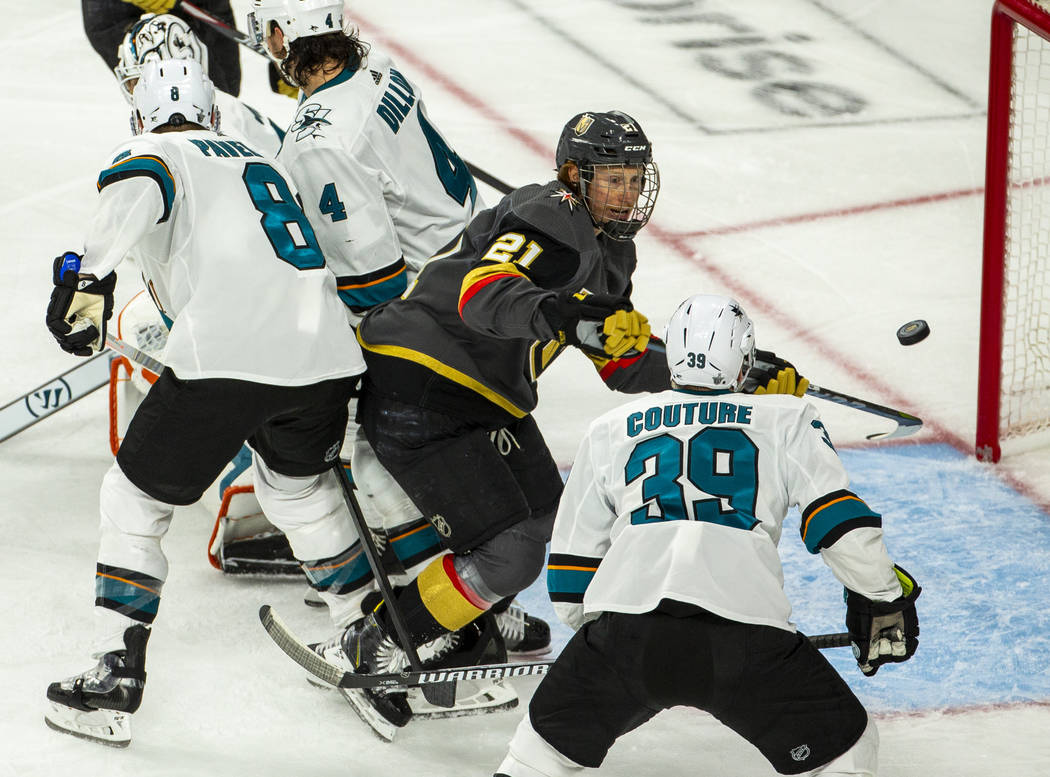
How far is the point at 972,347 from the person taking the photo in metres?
4.73

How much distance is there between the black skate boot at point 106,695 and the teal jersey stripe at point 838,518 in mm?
1302

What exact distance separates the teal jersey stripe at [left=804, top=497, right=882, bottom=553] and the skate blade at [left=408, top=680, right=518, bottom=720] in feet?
3.17

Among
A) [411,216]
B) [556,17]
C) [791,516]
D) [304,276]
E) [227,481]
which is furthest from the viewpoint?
[556,17]

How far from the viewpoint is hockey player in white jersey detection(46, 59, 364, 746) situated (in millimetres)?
2844

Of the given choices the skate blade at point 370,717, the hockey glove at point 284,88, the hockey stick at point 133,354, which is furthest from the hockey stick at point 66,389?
the skate blade at point 370,717

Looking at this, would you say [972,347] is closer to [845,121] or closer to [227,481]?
[845,121]

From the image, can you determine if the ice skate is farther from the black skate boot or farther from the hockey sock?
the black skate boot

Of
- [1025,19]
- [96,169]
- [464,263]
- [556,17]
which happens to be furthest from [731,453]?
[556,17]

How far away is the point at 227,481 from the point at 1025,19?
2174 millimetres

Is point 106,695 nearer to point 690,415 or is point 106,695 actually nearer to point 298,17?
point 690,415

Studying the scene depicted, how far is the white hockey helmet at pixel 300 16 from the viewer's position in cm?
327

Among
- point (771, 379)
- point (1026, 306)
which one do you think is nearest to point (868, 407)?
point (771, 379)

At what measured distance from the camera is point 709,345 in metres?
2.48

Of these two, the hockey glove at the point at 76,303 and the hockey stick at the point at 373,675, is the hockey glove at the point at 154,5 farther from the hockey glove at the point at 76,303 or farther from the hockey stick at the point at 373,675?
Answer: the hockey stick at the point at 373,675
